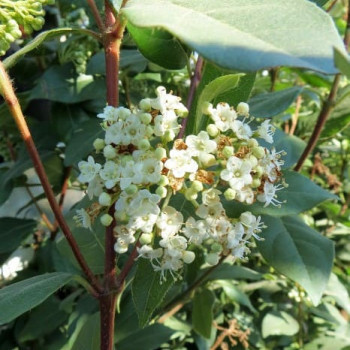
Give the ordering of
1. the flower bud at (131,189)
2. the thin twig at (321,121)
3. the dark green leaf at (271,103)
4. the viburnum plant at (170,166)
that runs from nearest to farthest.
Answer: the viburnum plant at (170,166) < the flower bud at (131,189) < the dark green leaf at (271,103) < the thin twig at (321,121)

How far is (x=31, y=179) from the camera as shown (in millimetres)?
2043

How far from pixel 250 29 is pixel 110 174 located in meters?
0.29

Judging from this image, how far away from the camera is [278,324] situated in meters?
1.54

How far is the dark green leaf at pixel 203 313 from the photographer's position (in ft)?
4.45

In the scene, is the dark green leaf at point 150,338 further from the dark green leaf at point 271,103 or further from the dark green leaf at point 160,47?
the dark green leaf at point 160,47

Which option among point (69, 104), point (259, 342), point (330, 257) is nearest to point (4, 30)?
point (330, 257)

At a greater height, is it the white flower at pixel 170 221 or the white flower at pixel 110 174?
the white flower at pixel 110 174

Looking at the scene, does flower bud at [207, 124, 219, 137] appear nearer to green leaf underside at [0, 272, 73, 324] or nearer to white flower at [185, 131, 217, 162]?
white flower at [185, 131, 217, 162]

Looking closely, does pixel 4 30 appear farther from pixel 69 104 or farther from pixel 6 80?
pixel 69 104

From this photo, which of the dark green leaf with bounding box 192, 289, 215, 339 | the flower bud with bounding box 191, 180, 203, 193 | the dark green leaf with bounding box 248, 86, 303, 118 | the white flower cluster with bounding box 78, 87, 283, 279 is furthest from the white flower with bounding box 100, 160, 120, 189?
the dark green leaf with bounding box 192, 289, 215, 339

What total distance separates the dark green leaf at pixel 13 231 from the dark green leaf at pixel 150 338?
1.57ft

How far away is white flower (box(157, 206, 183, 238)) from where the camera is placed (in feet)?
2.37

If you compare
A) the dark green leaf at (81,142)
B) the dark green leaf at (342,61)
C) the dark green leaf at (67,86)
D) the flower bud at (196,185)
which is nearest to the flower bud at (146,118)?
the flower bud at (196,185)

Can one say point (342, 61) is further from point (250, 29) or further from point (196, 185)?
point (196, 185)
